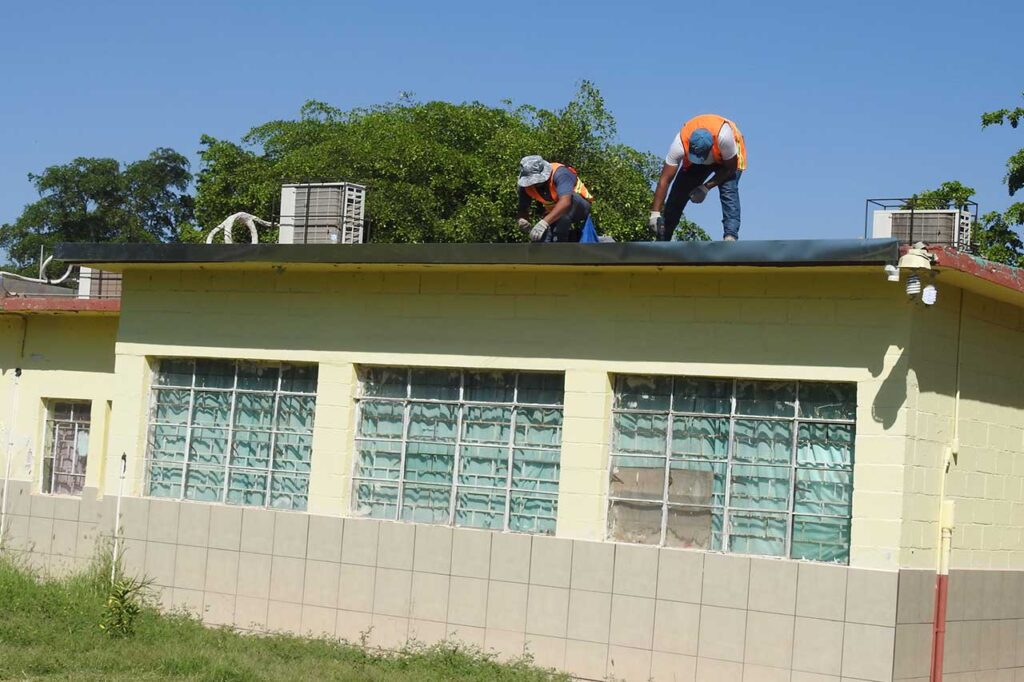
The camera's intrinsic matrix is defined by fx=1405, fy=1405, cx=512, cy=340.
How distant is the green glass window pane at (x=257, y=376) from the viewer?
43.9 feet

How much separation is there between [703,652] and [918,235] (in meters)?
4.17

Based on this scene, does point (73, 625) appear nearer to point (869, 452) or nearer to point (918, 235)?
point (869, 452)

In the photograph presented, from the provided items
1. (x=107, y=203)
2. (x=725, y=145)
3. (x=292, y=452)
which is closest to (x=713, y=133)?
(x=725, y=145)

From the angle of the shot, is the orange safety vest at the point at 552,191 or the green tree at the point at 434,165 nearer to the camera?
the orange safety vest at the point at 552,191

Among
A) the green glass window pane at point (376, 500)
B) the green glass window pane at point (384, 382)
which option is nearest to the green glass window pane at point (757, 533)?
the green glass window pane at point (376, 500)

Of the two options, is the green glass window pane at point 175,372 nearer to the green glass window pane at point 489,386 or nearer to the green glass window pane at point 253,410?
the green glass window pane at point 253,410

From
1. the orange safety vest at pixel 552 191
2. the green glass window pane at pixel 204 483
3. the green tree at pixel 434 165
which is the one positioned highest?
the green tree at pixel 434 165

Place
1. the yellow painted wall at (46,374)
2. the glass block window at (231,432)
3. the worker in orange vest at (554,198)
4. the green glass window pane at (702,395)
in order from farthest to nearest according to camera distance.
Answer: the yellow painted wall at (46,374)
the glass block window at (231,432)
the worker in orange vest at (554,198)
the green glass window pane at (702,395)

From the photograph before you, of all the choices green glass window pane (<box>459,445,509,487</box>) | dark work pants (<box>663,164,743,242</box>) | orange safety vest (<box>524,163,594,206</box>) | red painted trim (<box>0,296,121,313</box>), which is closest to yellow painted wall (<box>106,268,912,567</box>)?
green glass window pane (<box>459,445,509,487</box>)

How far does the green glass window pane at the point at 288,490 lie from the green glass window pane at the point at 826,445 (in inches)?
186

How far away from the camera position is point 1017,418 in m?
11.9

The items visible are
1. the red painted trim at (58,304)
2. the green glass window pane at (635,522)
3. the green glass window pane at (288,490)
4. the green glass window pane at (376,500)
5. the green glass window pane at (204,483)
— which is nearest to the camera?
the green glass window pane at (635,522)

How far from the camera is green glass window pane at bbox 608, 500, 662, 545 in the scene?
11.4m

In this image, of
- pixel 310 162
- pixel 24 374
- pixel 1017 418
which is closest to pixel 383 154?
pixel 310 162
